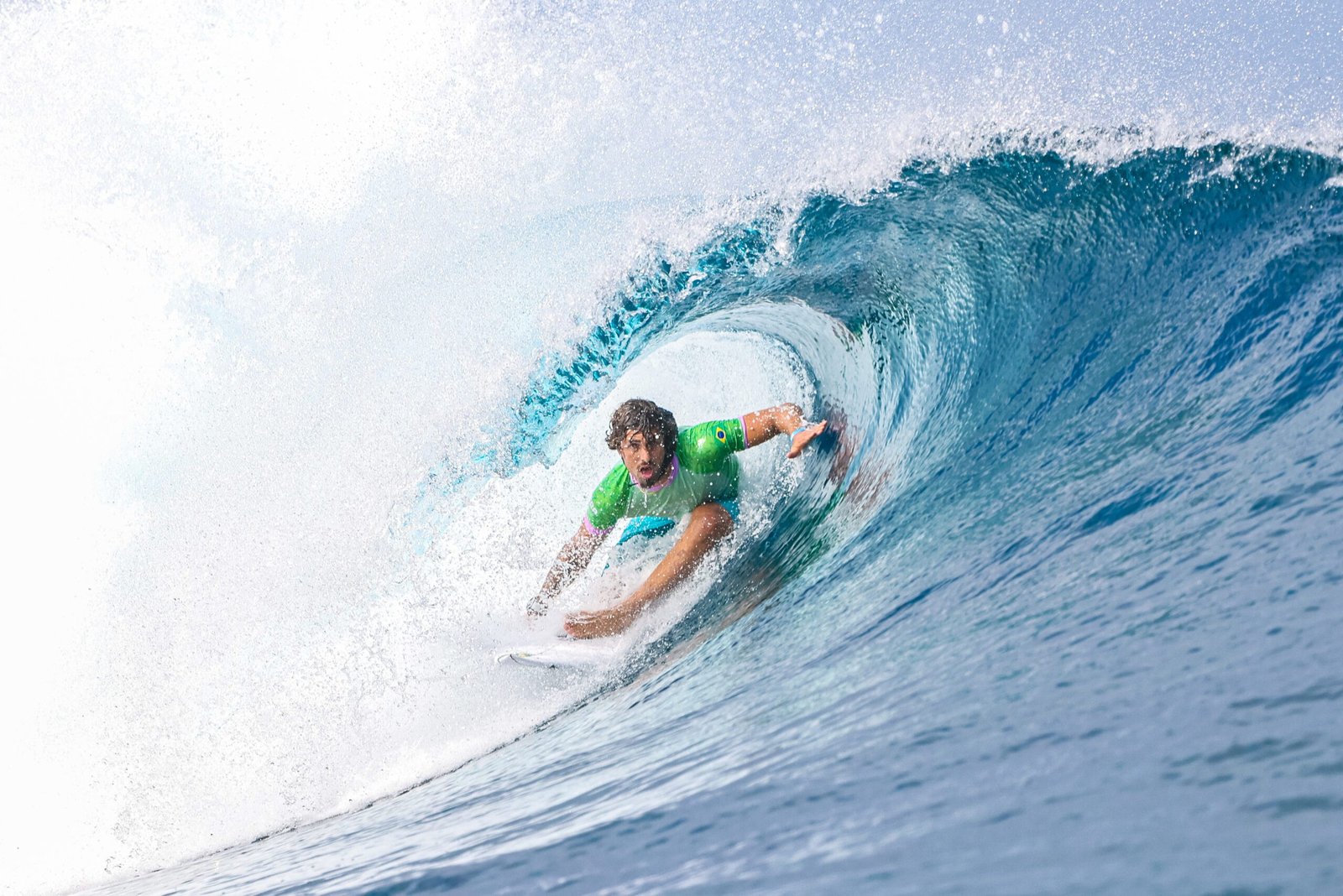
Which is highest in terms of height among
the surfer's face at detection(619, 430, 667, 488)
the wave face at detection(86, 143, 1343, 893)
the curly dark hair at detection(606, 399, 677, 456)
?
the curly dark hair at detection(606, 399, 677, 456)

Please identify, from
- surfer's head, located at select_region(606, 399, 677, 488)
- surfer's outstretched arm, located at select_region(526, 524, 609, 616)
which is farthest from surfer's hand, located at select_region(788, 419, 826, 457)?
surfer's outstretched arm, located at select_region(526, 524, 609, 616)

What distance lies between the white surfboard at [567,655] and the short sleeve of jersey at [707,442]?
868mm

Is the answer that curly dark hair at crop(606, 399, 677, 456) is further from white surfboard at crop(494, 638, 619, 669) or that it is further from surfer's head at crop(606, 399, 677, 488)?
white surfboard at crop(494, 638, 619, 669)

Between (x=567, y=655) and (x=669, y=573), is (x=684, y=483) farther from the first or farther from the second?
(x=567, y=655)

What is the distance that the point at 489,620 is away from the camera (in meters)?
4.28

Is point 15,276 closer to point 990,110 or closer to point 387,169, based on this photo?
point 387,169

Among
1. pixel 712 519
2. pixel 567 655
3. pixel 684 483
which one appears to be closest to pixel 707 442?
pixel 684 483

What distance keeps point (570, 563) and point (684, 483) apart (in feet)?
1.94

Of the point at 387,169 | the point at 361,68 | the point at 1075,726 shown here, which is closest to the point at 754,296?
the point at 387,169

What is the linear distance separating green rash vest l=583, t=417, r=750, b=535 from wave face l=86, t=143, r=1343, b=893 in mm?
353

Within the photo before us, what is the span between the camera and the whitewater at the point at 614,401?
2430 millimetres

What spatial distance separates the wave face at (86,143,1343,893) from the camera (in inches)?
65.4

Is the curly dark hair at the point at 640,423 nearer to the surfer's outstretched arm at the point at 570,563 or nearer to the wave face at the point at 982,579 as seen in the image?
the surfer's outstretched arm at the point at 570,563

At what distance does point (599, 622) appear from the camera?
392cm
